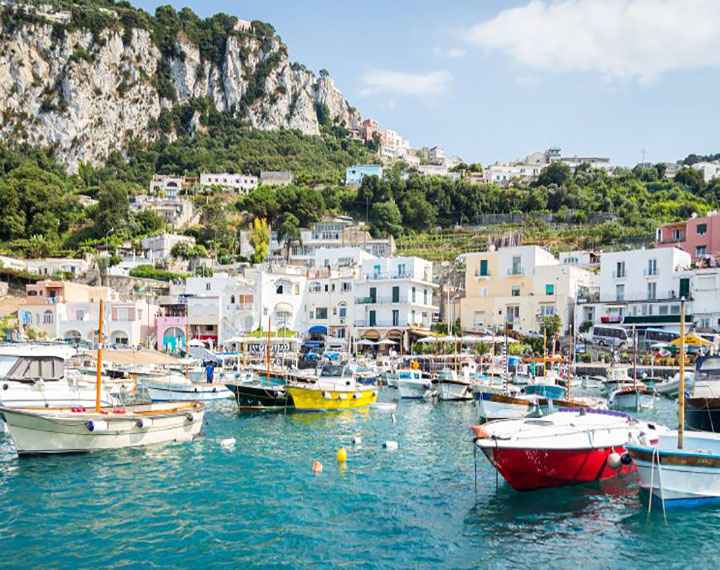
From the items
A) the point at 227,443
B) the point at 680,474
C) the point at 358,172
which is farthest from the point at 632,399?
the point at 358,172

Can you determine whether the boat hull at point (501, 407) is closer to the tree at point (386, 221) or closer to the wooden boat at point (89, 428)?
the wooden boat at point (89, 428)

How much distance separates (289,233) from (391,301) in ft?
102

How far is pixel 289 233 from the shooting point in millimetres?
89750

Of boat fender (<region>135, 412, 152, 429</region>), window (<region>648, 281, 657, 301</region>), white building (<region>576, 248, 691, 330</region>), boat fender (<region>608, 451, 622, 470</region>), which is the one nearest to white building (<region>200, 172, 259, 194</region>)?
white building (<region>576, 248, 691, 330</region>)

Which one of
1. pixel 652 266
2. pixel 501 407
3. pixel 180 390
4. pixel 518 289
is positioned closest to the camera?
pixel 501 407

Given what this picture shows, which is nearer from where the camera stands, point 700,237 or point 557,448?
point 557,448

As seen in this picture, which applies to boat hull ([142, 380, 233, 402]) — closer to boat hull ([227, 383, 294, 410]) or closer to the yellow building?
boat hull ([227, 383, 294, 410])

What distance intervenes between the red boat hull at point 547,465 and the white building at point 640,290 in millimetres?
40656

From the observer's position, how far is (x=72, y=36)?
135 m

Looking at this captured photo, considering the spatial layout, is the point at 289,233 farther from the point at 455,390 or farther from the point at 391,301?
the point at 455,390

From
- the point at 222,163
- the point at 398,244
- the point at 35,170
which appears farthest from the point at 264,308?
the point at 222,163

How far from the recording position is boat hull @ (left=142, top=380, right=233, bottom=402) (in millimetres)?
34375

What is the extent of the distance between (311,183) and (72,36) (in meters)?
60.9

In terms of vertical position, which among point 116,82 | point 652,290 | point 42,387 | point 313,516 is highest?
point 116,82
